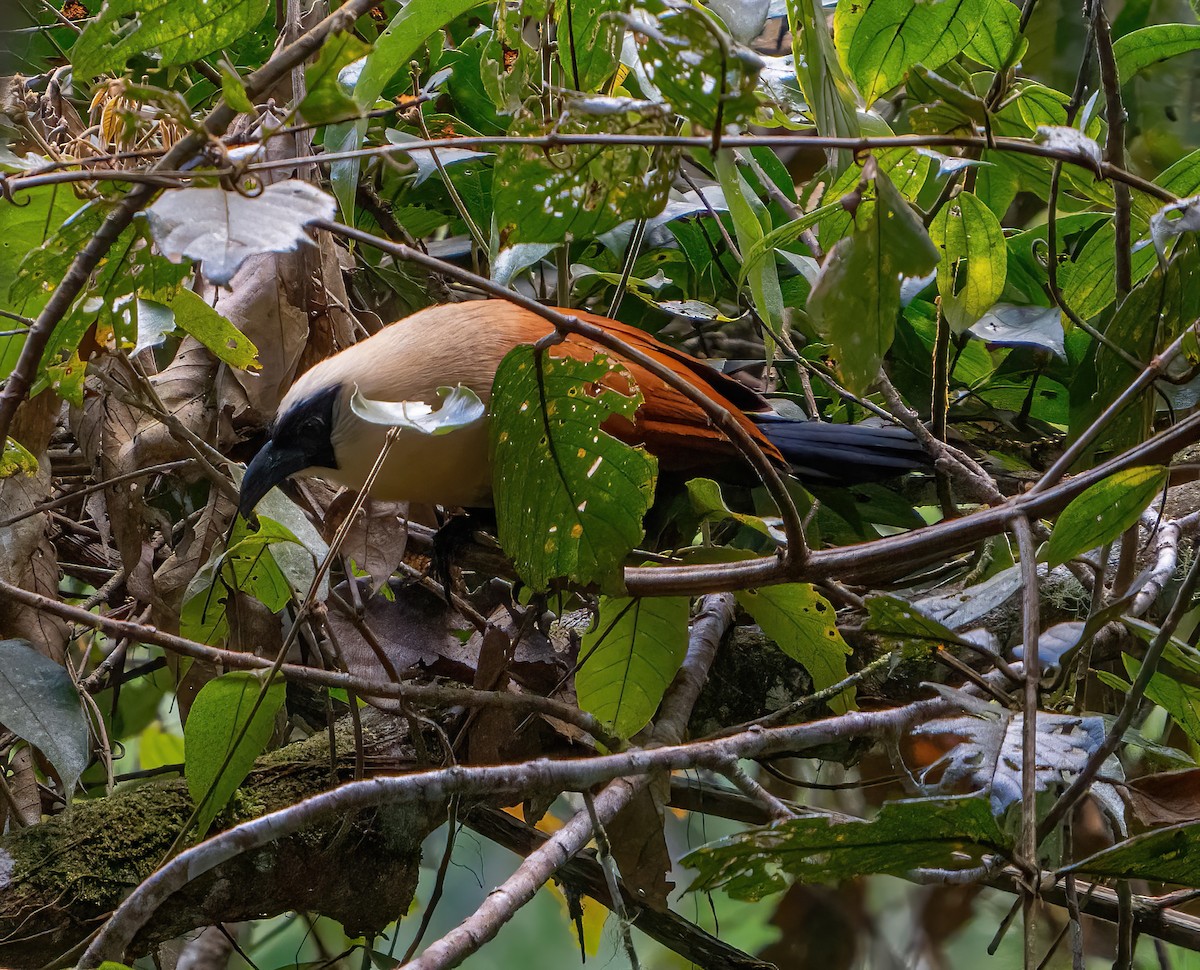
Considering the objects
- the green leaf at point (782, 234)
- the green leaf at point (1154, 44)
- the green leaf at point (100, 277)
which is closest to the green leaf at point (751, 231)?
the green leaf at point (782, 234)

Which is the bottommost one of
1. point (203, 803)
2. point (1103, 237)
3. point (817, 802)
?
point (817, 802)

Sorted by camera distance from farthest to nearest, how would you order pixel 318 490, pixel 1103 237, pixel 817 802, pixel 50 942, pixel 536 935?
pixel 536 935, pixel 817 802, pixel 318 490, pixel 1103 237, pixel 50 942

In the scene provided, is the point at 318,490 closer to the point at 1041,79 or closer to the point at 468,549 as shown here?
the point at 468,549

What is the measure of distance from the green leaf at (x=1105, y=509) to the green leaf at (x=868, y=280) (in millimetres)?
247

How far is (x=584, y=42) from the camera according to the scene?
100cm

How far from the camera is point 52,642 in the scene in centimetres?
132

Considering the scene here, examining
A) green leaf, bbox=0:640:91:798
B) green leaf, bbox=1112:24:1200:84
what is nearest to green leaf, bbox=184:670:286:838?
green leaf, bbox=0:640:91:798

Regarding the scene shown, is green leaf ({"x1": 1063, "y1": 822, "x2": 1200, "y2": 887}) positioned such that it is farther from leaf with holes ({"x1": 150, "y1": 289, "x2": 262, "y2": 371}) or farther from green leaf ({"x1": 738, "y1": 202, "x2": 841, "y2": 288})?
leaf with holes ({"x1": 150, "y1": 289, "x2": 262, "y2": 371})

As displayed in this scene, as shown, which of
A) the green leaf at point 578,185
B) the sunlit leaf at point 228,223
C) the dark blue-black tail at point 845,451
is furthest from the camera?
the dark blue-black tail at point 845,451

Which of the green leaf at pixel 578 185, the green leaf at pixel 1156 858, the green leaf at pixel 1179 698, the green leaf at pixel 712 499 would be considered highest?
the green leaf at pixel 578 185

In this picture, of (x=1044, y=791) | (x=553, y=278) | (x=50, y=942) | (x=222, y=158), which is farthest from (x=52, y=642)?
(x=553, y=278)

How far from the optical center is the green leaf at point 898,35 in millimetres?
951

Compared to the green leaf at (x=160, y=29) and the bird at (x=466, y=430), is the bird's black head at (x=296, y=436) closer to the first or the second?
the bird at (x=466, y=430)

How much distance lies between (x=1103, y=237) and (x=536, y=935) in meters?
2.34
